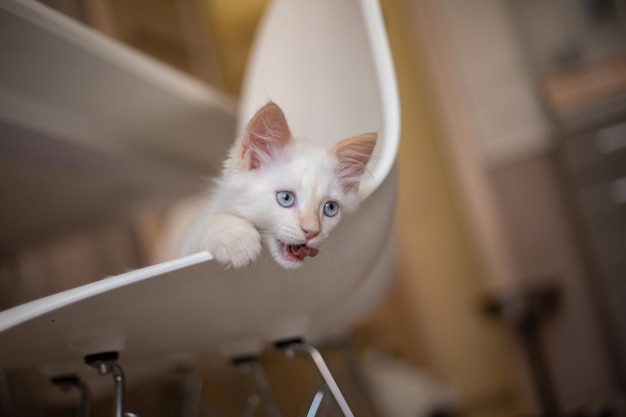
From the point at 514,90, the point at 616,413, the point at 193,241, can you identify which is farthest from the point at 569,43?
the point at 193,241

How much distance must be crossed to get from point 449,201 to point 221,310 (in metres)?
2.87

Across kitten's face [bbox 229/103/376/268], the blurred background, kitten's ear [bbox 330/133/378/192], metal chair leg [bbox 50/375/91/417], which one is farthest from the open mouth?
the blurred background

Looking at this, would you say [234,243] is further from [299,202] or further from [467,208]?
[467,208]

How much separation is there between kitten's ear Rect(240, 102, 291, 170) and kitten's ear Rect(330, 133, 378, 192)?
8 cm

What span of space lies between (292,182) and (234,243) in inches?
6.1

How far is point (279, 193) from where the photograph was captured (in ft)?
2.68

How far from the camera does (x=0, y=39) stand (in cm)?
86

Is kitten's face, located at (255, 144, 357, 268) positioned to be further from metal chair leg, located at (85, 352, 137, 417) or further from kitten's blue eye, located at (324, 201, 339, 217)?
metal chair leg, located at (85, 352, 137, 417)

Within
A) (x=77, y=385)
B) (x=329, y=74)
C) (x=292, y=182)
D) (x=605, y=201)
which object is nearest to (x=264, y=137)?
(x=292, y=182)

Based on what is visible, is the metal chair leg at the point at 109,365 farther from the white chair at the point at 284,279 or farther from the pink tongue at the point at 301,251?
the pink tongue at the point at 301,251

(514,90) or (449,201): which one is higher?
(514,90)

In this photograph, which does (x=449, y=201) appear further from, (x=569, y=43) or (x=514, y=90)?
(x=569, y=43)

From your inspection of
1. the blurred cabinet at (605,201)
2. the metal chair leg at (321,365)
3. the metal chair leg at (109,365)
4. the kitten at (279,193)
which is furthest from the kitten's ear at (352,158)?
the blurred cabinet at (605,201)

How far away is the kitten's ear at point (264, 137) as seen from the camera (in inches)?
30.7
